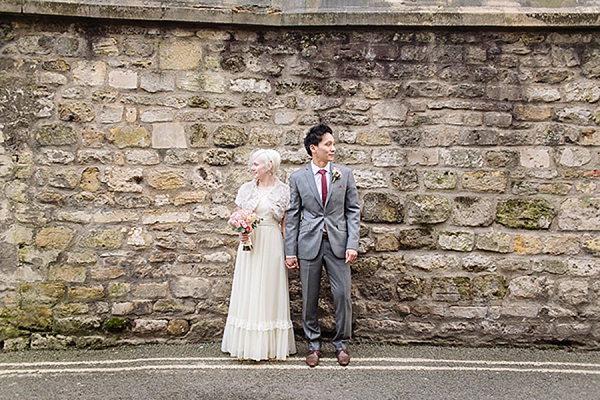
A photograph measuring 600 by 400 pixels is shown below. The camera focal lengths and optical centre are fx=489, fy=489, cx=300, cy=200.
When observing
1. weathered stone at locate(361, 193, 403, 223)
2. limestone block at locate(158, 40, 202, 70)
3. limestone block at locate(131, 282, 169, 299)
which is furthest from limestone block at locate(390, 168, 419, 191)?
limestone block at locate(131, 282, 169, 299)

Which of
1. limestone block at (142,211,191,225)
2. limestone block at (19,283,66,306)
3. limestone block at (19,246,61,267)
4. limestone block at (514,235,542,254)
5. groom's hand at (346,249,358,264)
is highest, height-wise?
limestone block at (142,211,191,225)

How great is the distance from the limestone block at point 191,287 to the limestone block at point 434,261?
2.01 meters

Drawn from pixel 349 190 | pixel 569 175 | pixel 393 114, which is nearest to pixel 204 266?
pixel 349 190

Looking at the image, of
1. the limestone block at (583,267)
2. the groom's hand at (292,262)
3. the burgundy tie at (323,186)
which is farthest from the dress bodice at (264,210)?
the limestone block at (583,267)

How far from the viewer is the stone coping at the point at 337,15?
451 centimetres

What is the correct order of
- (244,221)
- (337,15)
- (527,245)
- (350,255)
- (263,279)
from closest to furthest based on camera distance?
(244,221) < (350,255) < (263,279) < (337,15) < (527,245)

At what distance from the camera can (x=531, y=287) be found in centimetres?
471

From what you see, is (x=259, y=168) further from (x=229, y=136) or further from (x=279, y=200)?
(x=229, y=136)

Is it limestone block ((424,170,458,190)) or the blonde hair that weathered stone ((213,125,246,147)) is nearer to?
the blonde hair

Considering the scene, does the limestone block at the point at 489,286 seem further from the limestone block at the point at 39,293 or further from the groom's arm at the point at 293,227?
the limestone block at the point at 39,293

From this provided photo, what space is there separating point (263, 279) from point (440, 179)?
1957 millimetres

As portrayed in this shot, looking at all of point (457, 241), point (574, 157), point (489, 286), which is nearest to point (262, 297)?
point (457, 241)

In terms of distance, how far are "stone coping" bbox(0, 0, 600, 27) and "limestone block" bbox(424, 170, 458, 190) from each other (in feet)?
4.58

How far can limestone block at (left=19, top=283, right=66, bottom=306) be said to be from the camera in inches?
183
